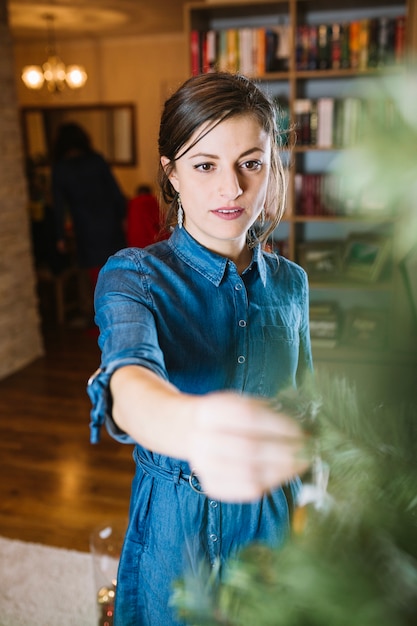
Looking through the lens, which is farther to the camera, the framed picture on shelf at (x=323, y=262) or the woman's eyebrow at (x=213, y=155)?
the framed picture on shelf at (x=323, y=262)

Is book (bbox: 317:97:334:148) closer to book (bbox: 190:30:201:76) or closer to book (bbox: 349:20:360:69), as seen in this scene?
book (bbox: 349:20:360:69)

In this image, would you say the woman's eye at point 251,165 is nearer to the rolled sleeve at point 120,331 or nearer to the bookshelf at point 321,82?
the rolled sleeve at point 120,331

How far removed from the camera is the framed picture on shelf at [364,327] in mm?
3273

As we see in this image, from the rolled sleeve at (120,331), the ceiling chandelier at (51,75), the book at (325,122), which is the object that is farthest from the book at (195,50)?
the ceiling chandelier at (51,75)

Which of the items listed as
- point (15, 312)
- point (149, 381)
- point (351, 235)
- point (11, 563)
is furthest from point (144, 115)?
point (149, 381)

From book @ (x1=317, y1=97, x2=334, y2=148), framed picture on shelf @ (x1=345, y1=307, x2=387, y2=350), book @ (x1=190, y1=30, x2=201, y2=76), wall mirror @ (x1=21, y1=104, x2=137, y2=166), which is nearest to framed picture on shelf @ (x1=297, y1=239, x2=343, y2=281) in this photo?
framed picture on shelf @ (x1=345, y1=307, x2=387, y2=350)

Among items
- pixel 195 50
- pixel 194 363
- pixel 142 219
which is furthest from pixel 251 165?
pixel 142 219

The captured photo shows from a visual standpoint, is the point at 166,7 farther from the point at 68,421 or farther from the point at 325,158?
the point at 68,421

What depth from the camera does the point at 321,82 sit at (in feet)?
11.0

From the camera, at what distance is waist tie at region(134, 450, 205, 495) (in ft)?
2.91

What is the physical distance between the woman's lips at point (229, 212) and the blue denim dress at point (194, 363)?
82mm

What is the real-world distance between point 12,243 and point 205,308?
10.7 ft

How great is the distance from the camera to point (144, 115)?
691cm

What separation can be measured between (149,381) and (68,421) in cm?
296
